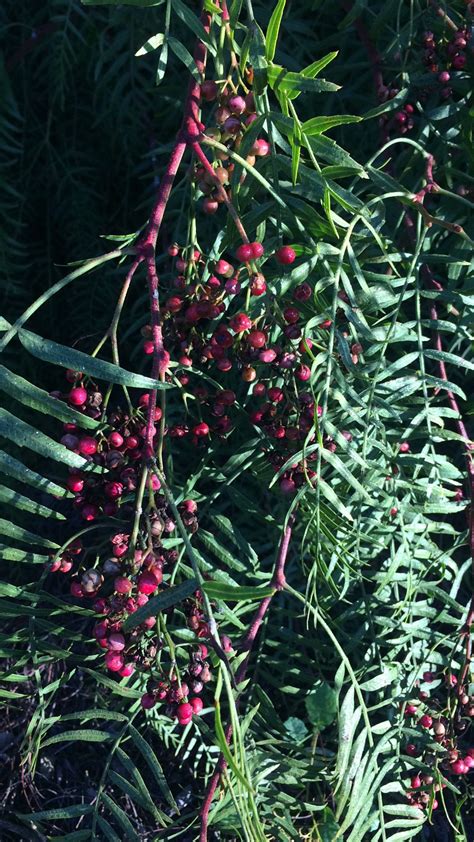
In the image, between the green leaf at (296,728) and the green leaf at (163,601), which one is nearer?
the green leaf at (163,601)

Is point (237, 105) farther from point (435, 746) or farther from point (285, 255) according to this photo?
point (435, 746)

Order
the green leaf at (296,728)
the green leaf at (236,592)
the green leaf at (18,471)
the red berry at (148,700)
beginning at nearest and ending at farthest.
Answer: the green leaf at (236,592)
the green leaf at (18,471)
the red berry at (148,700)
the green leaf at (296,728)

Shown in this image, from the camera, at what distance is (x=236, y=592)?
1.67 ft

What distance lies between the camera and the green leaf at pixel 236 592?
0.49 metres

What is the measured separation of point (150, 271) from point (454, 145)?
0.45m

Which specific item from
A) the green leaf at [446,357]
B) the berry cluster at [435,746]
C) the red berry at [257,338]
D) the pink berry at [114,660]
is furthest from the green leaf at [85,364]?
the berry cluster at [435,746]

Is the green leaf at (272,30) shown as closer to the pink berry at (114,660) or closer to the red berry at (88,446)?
the red berry at (88,446)

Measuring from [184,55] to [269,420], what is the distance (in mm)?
309

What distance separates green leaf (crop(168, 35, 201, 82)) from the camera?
26.0 inches

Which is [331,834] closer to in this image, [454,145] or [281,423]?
[281,423]

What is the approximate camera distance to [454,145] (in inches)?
35.9

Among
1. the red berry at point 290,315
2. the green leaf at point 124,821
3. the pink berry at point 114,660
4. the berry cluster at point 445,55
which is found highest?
the berry cluster at point 445,55

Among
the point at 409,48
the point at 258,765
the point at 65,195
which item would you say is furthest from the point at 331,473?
the point at 65,195

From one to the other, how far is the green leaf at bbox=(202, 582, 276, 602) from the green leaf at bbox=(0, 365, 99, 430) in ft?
0.56
